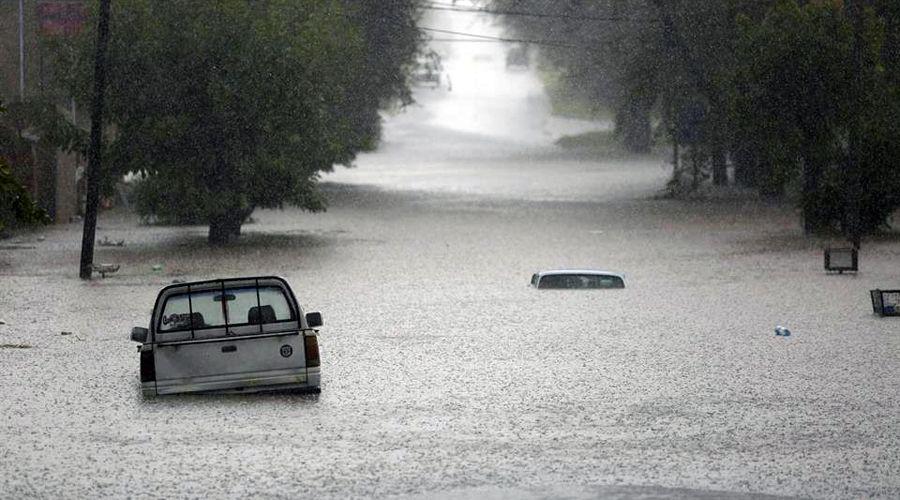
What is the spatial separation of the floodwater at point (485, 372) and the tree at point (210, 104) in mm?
1817

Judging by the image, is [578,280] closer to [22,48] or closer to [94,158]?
[94,158]

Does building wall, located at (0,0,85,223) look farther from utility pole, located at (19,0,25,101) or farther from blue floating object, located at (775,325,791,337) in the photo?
blue floating object, located at (775,325,791,337)

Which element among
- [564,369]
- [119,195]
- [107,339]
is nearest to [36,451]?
[564,369]

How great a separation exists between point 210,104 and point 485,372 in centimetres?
2522

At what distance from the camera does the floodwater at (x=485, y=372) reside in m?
13.8

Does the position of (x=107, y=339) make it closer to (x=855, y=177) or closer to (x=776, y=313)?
(x=776, y=313)

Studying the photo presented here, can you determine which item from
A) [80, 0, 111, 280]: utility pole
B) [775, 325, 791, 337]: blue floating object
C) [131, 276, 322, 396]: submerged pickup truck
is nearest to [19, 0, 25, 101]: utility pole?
[80, 0, 111, 280]: utility pole

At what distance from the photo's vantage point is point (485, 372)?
2141 centimetres

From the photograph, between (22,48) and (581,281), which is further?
(22,48)

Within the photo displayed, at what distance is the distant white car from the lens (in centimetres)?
3525

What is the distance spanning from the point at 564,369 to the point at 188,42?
82.3 ft

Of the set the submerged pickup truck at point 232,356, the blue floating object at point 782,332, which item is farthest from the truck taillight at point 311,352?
the blue floating object at point 782,332

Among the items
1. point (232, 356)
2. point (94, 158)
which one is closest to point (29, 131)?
point (94, 158)

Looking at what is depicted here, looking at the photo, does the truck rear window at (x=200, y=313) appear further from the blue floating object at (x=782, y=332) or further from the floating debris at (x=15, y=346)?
the blue floating object at (x=782, y=332)
